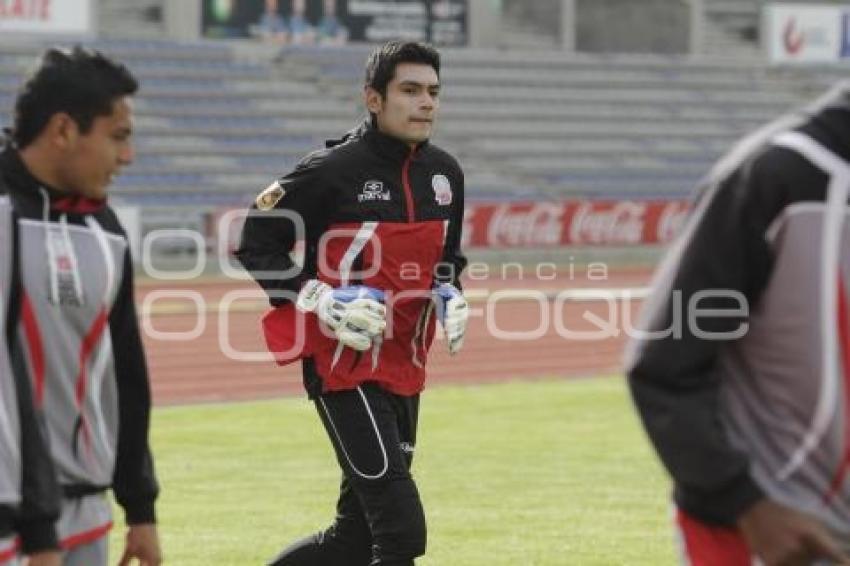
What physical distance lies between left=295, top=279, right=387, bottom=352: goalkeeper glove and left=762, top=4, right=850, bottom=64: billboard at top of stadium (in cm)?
3834

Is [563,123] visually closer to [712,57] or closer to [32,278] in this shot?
[712,57]

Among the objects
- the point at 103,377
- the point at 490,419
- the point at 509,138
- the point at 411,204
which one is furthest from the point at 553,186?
the point at 103,377

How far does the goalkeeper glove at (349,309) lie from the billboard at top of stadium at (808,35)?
38.3 meters

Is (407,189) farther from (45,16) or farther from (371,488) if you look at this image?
(45,16)

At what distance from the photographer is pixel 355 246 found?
22.1 ft

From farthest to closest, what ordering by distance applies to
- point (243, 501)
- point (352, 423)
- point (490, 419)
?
point (490, 419) < point (243, 501) < point (352, 423)

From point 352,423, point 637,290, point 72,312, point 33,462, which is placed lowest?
point 637,290

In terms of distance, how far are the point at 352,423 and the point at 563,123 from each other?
34.2 m

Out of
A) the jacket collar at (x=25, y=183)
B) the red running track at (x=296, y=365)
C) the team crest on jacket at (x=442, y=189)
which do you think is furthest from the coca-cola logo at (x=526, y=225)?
the jacket collar at (x=25, y=183)

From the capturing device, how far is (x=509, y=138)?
3894 cm

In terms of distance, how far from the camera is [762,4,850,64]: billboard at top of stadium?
44.0m

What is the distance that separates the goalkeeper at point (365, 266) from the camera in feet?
21.6

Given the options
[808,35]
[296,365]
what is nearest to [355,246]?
[296,365]

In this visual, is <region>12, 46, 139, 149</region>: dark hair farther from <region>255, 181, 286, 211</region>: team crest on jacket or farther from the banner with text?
the banner with text
